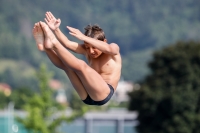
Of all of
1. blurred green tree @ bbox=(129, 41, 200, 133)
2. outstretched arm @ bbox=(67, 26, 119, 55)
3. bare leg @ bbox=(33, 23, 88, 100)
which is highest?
blurred green tree @ bbox=(129, 41, 200, 133)

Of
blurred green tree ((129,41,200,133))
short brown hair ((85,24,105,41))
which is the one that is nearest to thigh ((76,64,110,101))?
short brown hair ((85,24,105,41))

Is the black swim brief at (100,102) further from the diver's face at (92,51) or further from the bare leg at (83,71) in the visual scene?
the diver's face at (92,51)

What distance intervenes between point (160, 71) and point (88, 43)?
152 ft

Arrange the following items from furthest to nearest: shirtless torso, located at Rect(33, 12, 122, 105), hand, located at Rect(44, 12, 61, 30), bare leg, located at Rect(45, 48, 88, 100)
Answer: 1. bare leg, located at Rect(45, 48, 88, 100)
2. hand, located at Rect(44, 12, 61, 30)
3. shirtless torso, located at Rect(33, 12, 122, 105)

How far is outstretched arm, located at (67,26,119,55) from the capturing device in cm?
1128

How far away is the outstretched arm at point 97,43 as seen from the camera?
1128 cm

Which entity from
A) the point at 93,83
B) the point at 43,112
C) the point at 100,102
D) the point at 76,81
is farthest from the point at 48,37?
the point at 43,112

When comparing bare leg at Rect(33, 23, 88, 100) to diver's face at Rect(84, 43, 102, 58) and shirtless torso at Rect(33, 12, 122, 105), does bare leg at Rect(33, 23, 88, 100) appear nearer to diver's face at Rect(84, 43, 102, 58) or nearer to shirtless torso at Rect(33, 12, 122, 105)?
shirtless torso at Rect(33, 12, 122, 105)

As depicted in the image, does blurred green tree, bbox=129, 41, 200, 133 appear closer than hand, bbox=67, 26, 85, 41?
No

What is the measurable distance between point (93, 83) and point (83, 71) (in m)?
0.35

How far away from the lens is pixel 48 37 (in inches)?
437

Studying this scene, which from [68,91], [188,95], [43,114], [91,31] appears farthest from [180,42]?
[68,91]

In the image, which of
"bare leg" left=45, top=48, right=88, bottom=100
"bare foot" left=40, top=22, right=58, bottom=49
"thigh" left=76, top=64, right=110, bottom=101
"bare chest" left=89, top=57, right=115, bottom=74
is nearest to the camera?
"bare foot" left=40, top=22, right=58, bottom=49

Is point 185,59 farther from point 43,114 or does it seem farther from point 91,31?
point 91,31
